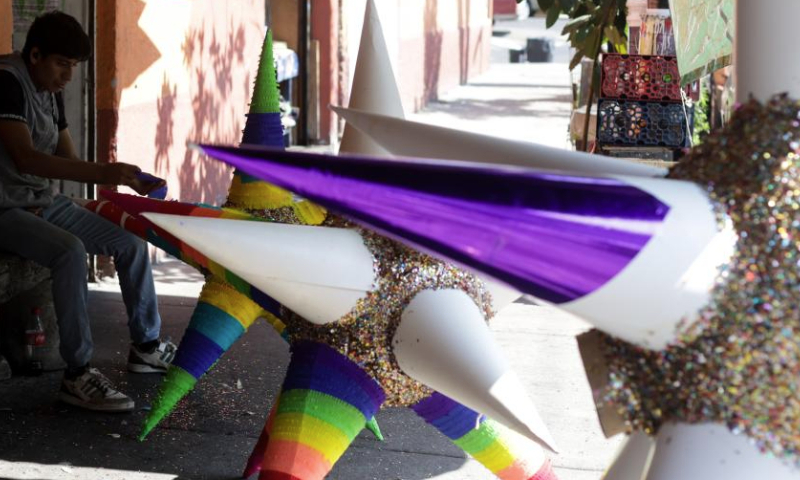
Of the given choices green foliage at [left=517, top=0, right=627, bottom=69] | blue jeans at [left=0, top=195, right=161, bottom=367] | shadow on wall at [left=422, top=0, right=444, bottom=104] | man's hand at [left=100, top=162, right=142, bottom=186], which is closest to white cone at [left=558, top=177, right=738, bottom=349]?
man's hand at [left=100, top=162, right=142, bottom=186]

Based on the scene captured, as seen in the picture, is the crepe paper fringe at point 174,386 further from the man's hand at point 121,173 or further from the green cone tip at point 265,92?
the green cone tip at point 265,92

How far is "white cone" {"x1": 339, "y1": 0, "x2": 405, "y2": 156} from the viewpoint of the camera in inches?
119

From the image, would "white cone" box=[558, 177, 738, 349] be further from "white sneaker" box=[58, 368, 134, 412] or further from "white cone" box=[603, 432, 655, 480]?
"white sneaker" box=[58, 368, 134, 412]

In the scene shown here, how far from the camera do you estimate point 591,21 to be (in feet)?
18.8

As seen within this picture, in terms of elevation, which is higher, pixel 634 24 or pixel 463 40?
pixel 463 40

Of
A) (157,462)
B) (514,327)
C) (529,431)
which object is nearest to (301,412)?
(529,431)

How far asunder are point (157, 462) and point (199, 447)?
0.67 feet

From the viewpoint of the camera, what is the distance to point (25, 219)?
4.54 metres

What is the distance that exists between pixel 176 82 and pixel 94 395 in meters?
3.68

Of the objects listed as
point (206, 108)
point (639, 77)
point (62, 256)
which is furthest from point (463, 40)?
point (62, 256)

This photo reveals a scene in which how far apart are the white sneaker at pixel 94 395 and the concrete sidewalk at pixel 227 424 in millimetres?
37

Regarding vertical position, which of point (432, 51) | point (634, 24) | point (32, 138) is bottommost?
point (32, 138)

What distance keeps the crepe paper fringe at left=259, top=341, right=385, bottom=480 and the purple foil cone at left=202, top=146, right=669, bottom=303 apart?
1.02 meters

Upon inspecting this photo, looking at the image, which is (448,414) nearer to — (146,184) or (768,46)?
(768,46)
